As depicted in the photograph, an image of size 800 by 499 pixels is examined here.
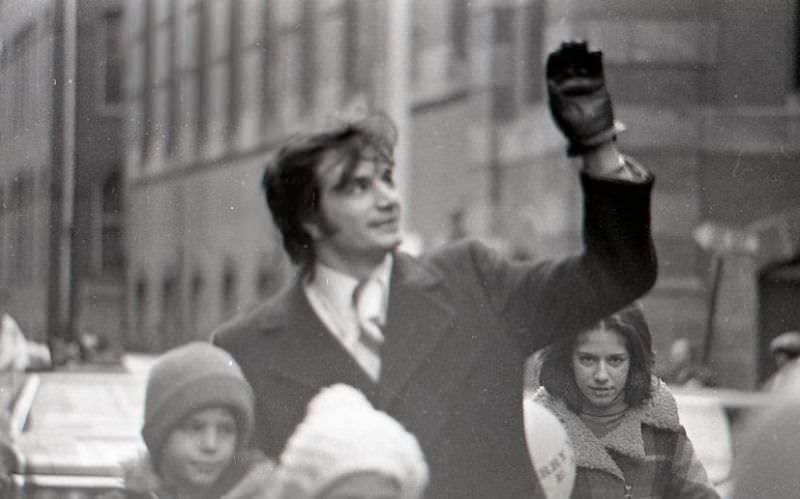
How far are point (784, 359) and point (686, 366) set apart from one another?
0.19 m

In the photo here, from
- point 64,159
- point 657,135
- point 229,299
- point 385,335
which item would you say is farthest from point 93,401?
point 657,135

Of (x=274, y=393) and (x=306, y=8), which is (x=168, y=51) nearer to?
(x=306, y=8)

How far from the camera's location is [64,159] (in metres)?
3.46

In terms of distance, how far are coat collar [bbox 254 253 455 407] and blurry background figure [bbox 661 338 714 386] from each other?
452 millimetres

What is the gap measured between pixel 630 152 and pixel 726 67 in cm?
26

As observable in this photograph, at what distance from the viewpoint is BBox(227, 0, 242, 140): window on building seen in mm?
3414

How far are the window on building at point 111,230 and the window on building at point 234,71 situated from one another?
0.24 metres

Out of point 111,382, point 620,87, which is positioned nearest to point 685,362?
point 620,87

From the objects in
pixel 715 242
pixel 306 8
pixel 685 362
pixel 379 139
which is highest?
pixel 306 8

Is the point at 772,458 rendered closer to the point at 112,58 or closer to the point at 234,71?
the point at 234,71

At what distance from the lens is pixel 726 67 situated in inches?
137

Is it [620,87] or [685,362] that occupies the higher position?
[620,87]

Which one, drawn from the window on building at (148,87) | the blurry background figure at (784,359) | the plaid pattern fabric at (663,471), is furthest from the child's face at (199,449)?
the blurry background figure at (784,359)

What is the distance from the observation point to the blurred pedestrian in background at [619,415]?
139 inches
